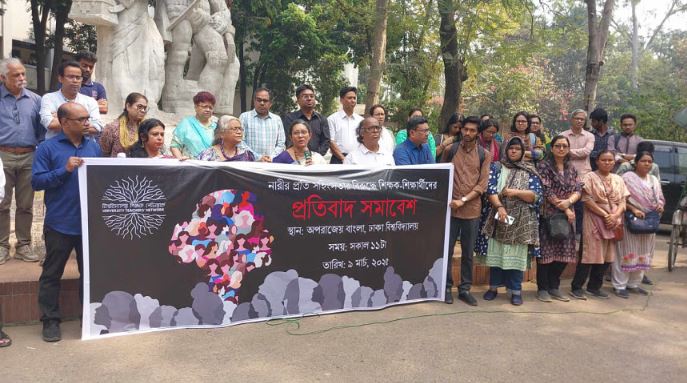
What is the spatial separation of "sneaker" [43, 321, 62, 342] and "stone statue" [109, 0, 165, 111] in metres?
4.04

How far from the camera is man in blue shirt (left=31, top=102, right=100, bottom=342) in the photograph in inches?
149

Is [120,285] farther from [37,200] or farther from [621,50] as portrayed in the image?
[621,50]

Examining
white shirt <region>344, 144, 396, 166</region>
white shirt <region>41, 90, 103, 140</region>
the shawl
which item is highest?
white shirt <region>41, 90, 103, 140</region>

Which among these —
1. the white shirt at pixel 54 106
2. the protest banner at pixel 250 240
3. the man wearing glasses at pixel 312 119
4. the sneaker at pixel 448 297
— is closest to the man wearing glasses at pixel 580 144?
the protest banner at pixel 250 240

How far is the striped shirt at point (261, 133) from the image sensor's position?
17.9ft

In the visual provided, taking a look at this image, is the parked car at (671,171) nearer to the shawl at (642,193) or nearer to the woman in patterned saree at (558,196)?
the shawl at (642,193)

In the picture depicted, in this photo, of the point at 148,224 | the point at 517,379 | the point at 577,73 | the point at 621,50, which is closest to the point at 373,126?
the point at 148,224

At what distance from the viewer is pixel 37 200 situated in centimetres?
739

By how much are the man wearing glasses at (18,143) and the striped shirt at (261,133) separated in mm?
1743

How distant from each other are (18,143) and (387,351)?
319cm

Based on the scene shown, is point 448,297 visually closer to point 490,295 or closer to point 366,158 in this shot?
point 490,295

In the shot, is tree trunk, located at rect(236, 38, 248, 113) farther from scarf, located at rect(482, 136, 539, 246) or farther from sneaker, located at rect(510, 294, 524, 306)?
sneaker, located at rect(510, 294, 524, 306)

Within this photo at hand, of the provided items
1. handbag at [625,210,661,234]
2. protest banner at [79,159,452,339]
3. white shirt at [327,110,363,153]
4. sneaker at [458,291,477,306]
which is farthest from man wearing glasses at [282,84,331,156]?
handbag at [625,210,661,234]

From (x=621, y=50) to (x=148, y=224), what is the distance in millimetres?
54766
